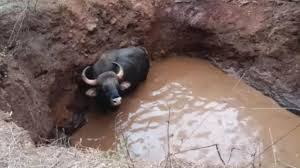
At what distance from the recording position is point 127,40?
785 cm

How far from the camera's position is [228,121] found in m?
6.59

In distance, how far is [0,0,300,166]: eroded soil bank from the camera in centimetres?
617

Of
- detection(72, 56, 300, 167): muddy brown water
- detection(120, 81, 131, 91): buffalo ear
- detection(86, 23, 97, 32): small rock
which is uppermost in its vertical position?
detection(86, 23, 97, 32): small rock

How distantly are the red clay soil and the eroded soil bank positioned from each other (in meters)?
0.01

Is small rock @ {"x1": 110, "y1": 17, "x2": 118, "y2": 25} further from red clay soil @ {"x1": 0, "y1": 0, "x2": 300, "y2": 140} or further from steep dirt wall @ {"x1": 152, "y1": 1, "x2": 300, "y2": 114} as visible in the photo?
steep dirt wall @ {"x1": 152, "y1": 1, "x2": 300, "y2": 114}

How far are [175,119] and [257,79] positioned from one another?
5.22ft

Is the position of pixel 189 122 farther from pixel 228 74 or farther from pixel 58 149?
pixel 58 149

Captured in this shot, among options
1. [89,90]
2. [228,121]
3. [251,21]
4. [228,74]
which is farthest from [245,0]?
[89,90]

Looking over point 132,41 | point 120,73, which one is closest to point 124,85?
point 120,73

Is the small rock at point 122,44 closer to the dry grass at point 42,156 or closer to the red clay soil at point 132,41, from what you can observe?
the red clay soil at point 132,41

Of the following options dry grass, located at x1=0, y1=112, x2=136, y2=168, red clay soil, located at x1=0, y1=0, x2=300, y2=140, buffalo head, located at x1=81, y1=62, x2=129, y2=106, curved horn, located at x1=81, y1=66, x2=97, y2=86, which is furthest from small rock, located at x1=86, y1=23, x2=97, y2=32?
dry grass, located at x1=0, y1=112, x2=136, y2=168

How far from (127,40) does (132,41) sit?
0.33ft

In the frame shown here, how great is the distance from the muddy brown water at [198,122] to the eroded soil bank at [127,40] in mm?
357

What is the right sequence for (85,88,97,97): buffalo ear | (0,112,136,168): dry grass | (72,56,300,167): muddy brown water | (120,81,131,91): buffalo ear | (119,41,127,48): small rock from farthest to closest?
(119,41,127,48): small rock
(120,81,131,91): buffalo ear
(85,88,97,97): buffalo ear
(72,56,300,167): muddy brown water
(0,112,136,168): dry grass
